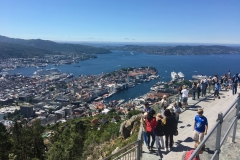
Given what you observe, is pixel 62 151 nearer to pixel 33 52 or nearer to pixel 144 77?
pixel 144 77

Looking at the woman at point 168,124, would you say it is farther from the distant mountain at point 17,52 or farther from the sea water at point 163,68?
the distant mountain at point 17,52

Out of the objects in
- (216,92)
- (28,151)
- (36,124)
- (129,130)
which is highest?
(216,92)

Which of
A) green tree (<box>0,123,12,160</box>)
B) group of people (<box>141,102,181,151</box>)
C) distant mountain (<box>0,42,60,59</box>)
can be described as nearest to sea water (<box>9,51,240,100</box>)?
distant mountain (<box>0,42,60,59</box>)

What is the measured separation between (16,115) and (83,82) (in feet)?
100

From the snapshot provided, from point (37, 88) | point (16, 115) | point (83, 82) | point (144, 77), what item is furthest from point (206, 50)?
point (16, 115)

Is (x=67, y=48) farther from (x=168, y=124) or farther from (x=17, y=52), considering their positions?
(x=168, y=124)

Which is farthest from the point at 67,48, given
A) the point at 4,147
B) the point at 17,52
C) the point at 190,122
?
the point at 190,122

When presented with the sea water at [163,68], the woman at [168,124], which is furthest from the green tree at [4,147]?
the sea water at [163,68]

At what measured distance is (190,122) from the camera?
6.96 meters

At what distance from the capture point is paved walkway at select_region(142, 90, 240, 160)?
4.92m

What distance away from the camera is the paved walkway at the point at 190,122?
4.92 m

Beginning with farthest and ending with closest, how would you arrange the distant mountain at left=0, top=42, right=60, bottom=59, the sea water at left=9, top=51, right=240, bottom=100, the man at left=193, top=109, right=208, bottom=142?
1. the distant mountain at left=0, top=42, right=60, bottom=59
2. the sea water at left=9, top=51, right=240, bottom=100
3. the man at left=193, top=109, right=208, bottom=142

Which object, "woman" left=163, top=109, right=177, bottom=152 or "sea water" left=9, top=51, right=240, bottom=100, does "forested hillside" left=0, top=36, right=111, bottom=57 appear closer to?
"sea water" left=9, top=51, right=240, bottom=100

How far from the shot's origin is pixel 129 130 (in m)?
9.54
